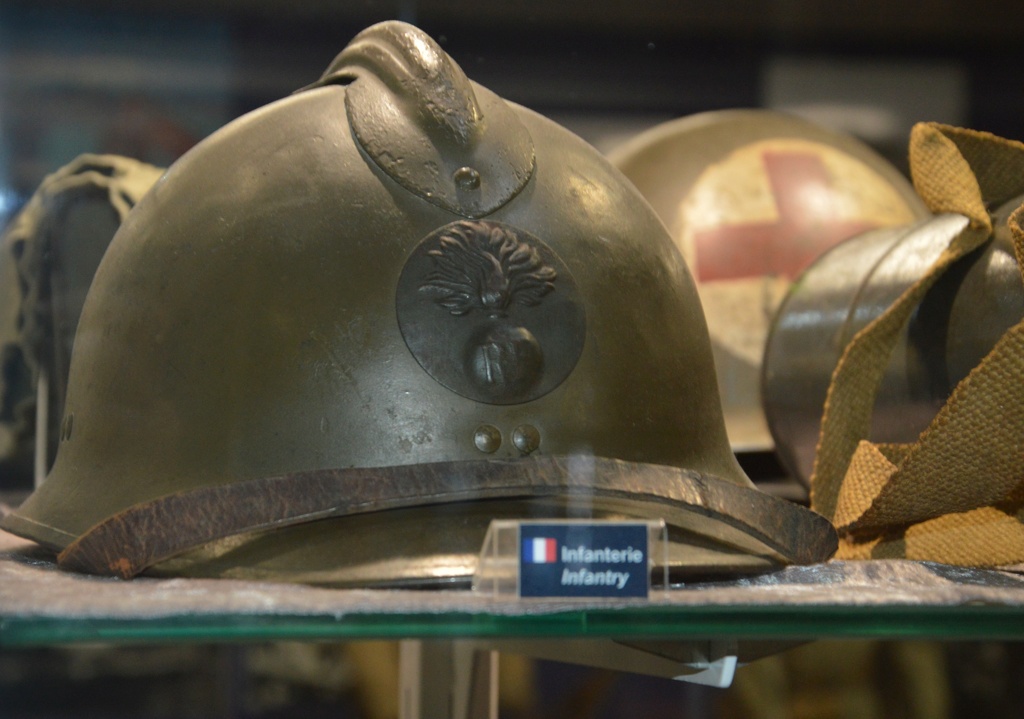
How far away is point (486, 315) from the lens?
40.8 inches

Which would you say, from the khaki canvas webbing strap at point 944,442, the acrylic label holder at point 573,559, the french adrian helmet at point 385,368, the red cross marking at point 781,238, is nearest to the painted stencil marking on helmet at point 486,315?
the french adrian helmet at point 385,368

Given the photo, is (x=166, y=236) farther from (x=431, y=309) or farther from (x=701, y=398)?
(x=701, y=398)

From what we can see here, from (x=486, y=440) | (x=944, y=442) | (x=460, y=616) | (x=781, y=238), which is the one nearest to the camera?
(x=460, y=616)

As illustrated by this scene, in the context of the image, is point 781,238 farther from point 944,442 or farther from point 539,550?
point 539,550

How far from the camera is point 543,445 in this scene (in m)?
1.04

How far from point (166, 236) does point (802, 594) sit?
2.03 feet

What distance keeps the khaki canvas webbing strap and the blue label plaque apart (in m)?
0.41

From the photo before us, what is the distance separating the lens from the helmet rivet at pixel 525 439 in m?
1.03

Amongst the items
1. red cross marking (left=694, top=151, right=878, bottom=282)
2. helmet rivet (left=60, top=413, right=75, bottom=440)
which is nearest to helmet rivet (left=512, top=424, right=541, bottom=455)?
helmet rivet (left=60, top=413, right=75, bottom=440)

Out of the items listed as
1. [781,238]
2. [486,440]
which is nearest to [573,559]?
[486,440]

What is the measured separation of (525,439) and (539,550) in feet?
0.69

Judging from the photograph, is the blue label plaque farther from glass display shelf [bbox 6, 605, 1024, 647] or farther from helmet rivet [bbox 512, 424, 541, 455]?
helmet rivet [bbox 512, 424, 541, 455]

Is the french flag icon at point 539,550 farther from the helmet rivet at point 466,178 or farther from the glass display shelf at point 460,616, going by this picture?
the helmet rivet at point 466,178

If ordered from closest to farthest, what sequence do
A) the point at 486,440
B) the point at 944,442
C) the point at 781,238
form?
the point at 486,440
the point at 944,442
the point at 781,238
